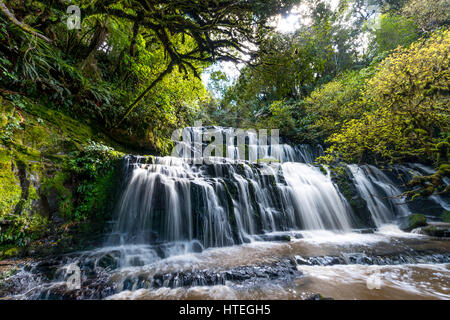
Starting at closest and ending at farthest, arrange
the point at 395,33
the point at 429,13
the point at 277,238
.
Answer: the point at 277,238 → the point at 429,13 → the point at 395,33

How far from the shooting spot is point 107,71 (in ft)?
22.7

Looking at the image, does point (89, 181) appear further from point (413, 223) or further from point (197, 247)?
point (413, 223)

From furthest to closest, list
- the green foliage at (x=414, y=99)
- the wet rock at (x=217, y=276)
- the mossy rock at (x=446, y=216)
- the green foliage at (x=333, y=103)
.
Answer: the green foliage at (x=333, y=103)
the mossy rock at (x=446, y=216)
the green foliage at (x=414, y=99)
the wet rock at (x=217, y=276)

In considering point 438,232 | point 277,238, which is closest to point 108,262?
point 277,238

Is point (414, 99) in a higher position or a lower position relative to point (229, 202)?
higher

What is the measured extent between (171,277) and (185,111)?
8718 millimetres

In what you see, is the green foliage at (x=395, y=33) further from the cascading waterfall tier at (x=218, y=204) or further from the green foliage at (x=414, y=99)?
the cascading waterfall tier at (x=218, y=204)

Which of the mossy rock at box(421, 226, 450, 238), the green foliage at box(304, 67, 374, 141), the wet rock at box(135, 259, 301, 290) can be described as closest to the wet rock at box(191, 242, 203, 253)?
the wet rock at box(135, 259, 301, 290)

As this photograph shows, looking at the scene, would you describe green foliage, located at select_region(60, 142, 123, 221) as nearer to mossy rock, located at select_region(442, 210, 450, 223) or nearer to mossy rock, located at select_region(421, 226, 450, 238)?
mossy rock, located at select_region(421, 226, 450, 238)

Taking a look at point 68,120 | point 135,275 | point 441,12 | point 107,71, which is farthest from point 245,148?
point 441,12

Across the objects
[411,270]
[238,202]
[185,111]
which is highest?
[185,111]

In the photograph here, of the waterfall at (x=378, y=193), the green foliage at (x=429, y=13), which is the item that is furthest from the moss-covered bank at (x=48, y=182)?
the green foliage at (x=429, y=13)

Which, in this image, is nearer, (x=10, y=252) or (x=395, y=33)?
(x=10, y=252)
